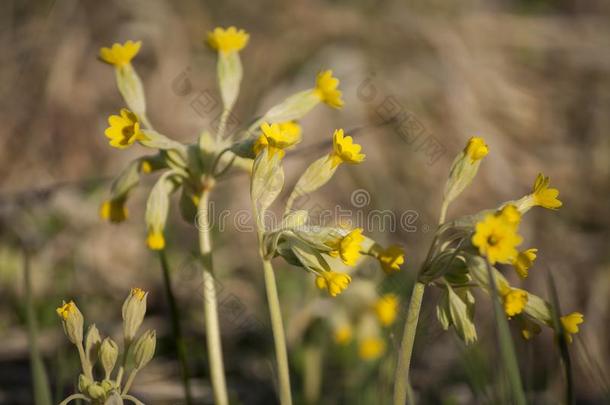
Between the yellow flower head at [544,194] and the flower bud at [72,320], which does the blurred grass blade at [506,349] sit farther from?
the flower bud at [72,320]

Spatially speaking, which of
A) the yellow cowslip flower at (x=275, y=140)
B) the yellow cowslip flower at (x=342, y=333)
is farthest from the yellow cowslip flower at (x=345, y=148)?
the yellow cowslip flower at (x=342, y=333)

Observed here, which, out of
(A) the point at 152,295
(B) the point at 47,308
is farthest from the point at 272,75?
(B) the point at 47,308

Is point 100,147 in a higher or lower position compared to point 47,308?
higher

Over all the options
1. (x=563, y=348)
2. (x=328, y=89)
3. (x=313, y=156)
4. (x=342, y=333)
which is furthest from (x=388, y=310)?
(x=313, y=156)

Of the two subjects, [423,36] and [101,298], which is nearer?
[101,298]

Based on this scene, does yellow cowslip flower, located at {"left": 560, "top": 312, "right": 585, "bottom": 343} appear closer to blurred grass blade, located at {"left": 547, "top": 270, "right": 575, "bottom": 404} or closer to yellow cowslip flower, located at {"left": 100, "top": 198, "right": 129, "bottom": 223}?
blurred grass blade, located at {"left": 547, "top": 270, "right": 575, "bottom": 404}

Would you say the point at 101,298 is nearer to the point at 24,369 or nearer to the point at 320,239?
the point at 24,369
